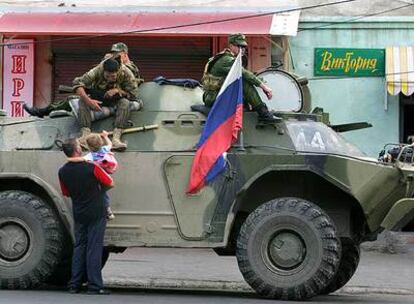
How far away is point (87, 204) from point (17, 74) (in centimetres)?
992

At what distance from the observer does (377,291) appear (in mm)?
11203

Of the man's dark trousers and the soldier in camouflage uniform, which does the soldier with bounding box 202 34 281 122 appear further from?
the man's dark trousers

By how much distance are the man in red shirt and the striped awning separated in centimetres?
942

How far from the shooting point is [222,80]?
31.2ft

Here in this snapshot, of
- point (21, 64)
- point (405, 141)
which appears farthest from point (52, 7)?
point (405, 141)

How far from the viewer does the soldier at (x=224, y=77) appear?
30.6ft

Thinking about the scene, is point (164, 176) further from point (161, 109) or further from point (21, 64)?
point (21, 64)

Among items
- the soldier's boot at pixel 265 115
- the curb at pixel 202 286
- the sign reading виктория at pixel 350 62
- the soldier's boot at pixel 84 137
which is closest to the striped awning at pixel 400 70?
the sign reading виктория at pixel 350 62

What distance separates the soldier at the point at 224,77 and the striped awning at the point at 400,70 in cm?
798

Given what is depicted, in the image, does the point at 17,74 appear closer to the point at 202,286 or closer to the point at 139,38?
the point at 139,38

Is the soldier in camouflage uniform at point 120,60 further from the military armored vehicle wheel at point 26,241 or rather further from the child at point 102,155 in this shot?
the military armored vehicle wheel at point 26,241

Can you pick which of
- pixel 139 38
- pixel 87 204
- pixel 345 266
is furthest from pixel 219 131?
pixel 139 38

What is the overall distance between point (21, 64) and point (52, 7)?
1410mm

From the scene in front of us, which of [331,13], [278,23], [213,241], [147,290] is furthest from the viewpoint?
[331,13]
